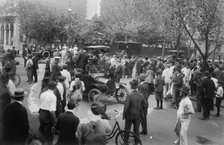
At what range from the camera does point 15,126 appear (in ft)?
18.4

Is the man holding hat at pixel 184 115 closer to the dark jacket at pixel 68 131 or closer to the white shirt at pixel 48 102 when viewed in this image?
the white shirt at pixel 48 102

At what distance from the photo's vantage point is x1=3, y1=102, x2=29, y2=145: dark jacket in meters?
5.60

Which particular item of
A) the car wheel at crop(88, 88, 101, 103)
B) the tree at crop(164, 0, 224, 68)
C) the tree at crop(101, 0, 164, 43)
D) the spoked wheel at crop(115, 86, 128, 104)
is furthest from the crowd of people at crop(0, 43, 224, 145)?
the tree at crop(101, 0, 164, 43)

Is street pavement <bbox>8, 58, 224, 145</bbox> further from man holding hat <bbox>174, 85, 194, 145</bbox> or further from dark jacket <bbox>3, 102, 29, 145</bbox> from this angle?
dark jacket <bbox>3, 102, 29, 145</bbox>

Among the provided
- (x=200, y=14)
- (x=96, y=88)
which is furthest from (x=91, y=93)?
(x=200, y=14)

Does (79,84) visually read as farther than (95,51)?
No

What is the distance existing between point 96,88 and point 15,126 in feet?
24.9

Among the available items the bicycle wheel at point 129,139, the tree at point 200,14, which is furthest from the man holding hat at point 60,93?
the tree at point 200,14

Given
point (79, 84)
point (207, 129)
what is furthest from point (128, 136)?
point (207, 129)

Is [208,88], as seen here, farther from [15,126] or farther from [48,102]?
[15,126]

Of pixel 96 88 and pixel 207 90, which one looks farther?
pixel 96 88

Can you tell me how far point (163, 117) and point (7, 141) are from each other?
7127 millimetres

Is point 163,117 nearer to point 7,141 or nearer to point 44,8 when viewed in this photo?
point 7,141

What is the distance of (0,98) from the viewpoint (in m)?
7.25
